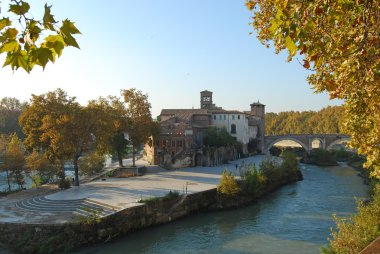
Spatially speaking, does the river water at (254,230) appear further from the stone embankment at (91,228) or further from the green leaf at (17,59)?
the green leaf at (17,59)

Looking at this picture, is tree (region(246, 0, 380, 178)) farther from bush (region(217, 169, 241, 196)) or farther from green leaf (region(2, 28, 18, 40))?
bush (region(217, 169, 241, 196))

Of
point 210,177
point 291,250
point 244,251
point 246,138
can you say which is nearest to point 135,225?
point 244,251

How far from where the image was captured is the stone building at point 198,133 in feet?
141

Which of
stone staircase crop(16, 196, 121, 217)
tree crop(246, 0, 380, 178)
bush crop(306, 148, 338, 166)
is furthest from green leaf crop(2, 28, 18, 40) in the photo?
bush crop(306, 148, 338, 166)

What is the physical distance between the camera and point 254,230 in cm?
2128

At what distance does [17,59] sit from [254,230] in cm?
2015

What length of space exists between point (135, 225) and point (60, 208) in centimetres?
474

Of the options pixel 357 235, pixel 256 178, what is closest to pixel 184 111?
pixel 256 178

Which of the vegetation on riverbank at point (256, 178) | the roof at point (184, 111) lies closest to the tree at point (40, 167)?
the vegetation on riverbank at point (256, 178)

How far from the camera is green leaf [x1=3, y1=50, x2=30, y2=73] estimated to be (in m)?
2.88

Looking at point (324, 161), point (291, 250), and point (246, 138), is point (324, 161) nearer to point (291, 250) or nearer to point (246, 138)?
point (246, 138)

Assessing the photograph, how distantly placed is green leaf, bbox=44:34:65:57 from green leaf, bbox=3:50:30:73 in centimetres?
21

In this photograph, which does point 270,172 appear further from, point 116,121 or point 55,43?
point 55,43

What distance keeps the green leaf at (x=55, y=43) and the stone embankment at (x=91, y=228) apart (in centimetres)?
1746
